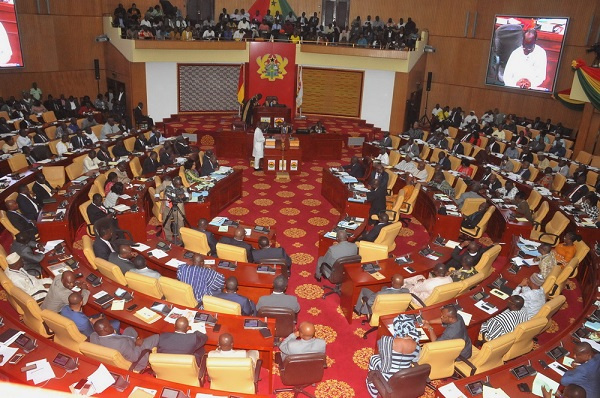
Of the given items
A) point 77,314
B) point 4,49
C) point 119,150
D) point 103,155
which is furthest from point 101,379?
point 4,49

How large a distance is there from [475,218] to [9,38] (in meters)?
17.4

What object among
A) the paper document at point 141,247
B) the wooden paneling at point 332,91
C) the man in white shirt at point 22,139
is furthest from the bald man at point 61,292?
the wooden paneling at point 332,91

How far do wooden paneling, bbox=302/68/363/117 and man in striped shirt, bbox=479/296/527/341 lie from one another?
15.3m

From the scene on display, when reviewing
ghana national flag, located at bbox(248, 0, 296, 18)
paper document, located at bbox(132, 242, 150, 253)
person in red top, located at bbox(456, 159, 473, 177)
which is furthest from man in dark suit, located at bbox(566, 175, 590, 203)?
ghana national flag, located at bbox(248, 0, 296, 18)

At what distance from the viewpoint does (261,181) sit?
14.4 meters

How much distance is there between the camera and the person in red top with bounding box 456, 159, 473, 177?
521 inches

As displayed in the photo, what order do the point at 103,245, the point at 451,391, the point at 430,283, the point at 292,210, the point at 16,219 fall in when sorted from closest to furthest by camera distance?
the point at 451,391
the point at 430,283
the point at 103,245
the point at 16,219
the point at 292,210

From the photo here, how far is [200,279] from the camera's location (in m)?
7.27

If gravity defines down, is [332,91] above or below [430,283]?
above

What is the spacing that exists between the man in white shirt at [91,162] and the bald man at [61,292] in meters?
6.31

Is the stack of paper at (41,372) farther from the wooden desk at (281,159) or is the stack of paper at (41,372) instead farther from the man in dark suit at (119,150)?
the wooden desk at (281,159)

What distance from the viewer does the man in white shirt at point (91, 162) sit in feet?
40.6

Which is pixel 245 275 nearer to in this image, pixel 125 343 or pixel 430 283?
pixel 125 343

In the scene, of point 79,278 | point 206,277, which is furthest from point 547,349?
point 79,278
